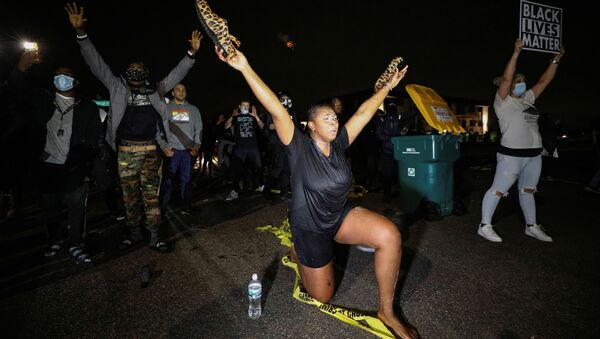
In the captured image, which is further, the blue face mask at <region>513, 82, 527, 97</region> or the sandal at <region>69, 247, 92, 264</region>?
the blue face mask at <region>513, 82, 527, 97</region>

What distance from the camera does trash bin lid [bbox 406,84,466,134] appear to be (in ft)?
14.5

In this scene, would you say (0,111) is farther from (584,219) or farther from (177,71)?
(584,219)

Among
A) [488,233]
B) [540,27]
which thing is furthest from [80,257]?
[540,27]

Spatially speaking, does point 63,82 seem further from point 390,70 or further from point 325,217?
point 390,70

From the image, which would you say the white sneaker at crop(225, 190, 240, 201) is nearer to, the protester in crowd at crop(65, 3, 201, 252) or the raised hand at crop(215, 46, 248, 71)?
the protester in crowd at crop(65, 3, 201, 252)

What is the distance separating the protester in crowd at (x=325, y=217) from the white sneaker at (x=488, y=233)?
2.51 metres

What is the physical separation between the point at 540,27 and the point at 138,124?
6680mm

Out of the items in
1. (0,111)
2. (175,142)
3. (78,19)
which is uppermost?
(78,19)

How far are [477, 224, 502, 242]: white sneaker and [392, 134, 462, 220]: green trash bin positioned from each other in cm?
79

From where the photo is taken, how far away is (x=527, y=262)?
10.2 feet

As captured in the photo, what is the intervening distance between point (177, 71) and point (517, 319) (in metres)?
4.32

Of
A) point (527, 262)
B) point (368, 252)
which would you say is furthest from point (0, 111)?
point (527, 262)

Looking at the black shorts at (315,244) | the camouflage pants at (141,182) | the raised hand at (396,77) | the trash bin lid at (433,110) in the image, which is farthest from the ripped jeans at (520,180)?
the camouflage pants at (141,182)

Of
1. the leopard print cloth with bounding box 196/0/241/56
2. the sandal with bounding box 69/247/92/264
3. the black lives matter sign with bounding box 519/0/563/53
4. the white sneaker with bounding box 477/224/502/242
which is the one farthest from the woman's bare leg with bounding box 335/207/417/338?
the black lives matter sign with bounding box 519/0/563/53
